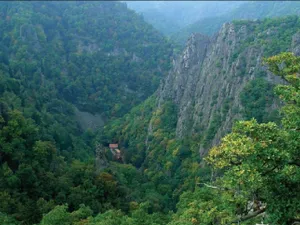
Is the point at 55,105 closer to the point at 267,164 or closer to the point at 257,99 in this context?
the point at 257,99

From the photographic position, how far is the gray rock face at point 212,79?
94125 millimetres

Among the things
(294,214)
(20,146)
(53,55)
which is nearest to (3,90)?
(20,146)

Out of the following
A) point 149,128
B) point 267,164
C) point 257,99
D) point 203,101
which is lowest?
point 149,128

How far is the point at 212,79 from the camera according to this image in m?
108

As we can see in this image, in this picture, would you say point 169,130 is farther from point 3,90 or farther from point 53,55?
point 53,55

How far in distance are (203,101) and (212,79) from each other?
683 centimetres

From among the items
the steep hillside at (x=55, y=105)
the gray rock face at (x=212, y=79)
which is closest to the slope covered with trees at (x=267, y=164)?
the steep hillside at (x=55, y=105)

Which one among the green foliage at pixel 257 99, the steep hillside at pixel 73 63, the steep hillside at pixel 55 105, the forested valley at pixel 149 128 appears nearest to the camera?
the forested valley at pixel 149 128

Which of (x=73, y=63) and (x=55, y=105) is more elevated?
(x=73, y=63)

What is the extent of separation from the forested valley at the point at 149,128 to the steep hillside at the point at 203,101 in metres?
0.37

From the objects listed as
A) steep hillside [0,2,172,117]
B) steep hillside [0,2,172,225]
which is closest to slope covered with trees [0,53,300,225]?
steep hillside [0,2,172,225]

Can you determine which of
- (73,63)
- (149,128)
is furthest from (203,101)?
A: (73,63)

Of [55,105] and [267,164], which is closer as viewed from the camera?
[267,164]

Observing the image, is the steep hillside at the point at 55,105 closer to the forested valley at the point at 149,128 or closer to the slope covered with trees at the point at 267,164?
the forested valley at the point at 149,128
